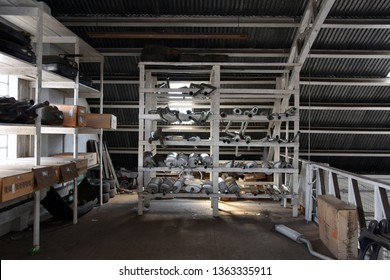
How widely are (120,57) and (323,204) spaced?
451 centimetres

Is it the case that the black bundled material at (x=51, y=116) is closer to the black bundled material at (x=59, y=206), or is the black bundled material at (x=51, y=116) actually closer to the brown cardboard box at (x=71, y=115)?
the brown cardboard box at (x=71, y=115)

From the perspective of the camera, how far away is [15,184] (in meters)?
2.38

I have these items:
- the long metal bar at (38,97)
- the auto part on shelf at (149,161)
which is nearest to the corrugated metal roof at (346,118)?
the auto part on shelf at (149,161)

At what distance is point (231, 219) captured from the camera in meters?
4.39

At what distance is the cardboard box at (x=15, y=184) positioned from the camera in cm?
221

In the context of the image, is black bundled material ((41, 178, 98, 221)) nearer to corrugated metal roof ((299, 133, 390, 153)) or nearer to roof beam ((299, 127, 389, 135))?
roof beam ((299, 127, 389, 135))

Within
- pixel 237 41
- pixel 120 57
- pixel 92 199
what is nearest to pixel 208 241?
pixel 92 199

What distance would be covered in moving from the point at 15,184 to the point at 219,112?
9.96ft

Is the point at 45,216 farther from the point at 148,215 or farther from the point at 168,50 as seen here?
the point at 168,50

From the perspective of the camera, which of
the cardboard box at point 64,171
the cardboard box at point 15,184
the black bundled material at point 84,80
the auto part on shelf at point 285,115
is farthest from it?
the auto part on shelf at point 285,115

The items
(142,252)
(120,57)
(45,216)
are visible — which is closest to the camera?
(142,252)

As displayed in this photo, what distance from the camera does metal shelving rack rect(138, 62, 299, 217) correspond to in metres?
4.47

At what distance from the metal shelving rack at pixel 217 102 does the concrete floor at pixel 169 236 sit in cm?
36

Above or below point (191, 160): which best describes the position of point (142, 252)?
below
